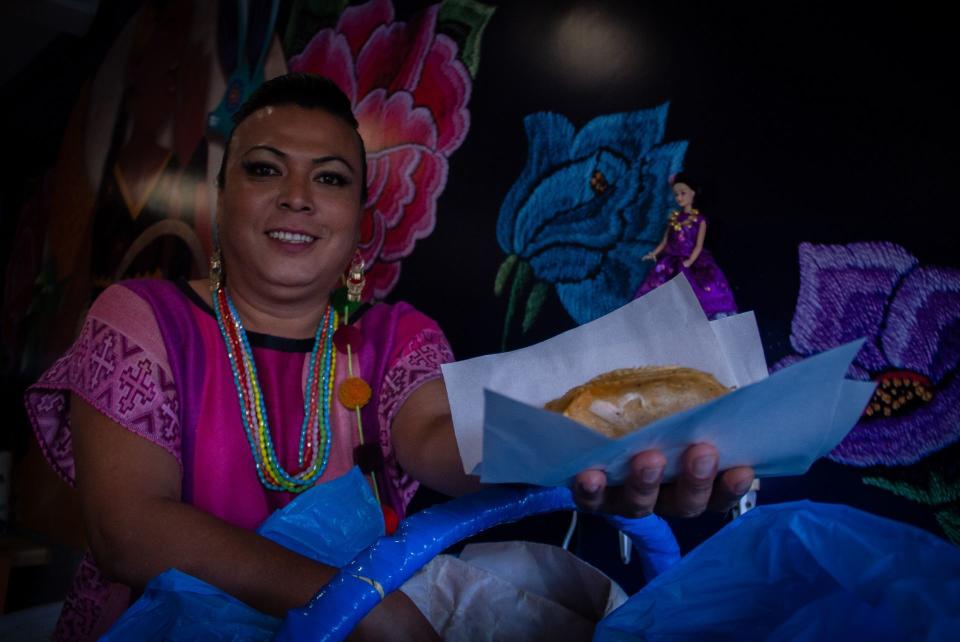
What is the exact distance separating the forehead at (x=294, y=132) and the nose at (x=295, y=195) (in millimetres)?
44

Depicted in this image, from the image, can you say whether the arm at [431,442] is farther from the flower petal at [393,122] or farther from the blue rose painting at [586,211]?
the flower petal at [393,122]

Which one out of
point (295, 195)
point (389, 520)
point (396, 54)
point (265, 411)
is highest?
point (396, 54)

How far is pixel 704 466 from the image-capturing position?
0.41 meters

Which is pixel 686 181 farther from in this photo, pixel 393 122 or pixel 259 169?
pixel 393 122

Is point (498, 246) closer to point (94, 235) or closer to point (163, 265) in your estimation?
point (163, 265)

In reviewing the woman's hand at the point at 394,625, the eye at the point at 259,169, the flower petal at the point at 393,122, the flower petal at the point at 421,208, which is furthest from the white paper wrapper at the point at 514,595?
the flower petal at the point at 393,122

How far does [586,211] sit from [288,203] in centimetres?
48

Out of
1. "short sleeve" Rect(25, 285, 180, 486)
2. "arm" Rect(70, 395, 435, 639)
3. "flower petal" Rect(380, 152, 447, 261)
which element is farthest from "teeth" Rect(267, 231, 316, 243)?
"flower petal" Rect(380, 152, 447, 261)

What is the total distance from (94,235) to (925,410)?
310cm

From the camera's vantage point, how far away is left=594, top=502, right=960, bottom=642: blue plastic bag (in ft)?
1.36

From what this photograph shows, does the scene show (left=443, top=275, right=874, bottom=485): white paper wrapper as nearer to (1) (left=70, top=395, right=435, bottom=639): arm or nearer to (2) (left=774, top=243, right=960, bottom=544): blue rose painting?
(1) (left=70, top=395, right=435, bottom=639): arm

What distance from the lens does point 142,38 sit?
2.82m

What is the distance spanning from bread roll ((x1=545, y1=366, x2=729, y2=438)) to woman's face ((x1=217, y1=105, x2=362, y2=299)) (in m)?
0.67

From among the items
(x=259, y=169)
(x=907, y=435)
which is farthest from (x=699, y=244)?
(x=259, y=169)
